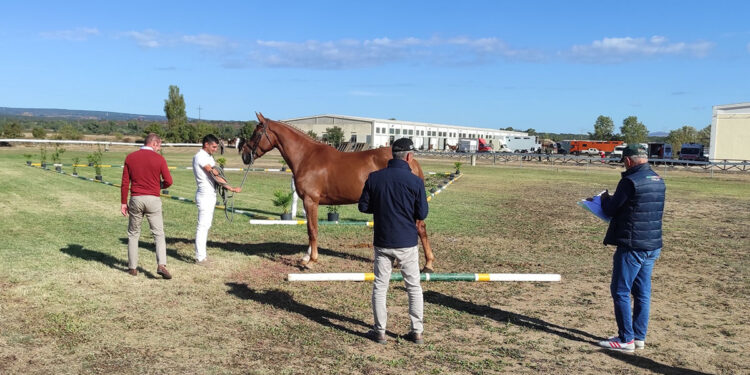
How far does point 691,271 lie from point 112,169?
30.3 m

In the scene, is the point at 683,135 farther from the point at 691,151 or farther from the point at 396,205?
the point at 396,205

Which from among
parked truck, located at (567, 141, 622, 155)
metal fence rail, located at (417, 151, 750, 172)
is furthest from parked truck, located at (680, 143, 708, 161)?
parked truck, located at (567, 141, 622, 155)

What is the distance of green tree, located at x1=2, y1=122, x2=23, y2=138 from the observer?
67594mm

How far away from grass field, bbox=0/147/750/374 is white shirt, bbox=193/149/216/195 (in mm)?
1173

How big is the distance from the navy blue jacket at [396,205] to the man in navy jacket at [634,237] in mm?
1933

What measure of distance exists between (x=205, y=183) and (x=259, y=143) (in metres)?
1.43

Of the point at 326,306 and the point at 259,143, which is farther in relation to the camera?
the point at 259,143

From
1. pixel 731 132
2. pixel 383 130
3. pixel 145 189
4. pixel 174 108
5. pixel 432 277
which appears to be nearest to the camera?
→ pixel 432 277

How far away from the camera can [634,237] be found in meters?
5.71

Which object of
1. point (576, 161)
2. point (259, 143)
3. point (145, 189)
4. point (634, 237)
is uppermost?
point (259, 143)

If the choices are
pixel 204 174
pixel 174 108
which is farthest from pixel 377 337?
pixel 174 108

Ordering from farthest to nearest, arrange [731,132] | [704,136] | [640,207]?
[704,136]
[731,132]
[640,207]

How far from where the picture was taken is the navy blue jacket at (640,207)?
5.67m

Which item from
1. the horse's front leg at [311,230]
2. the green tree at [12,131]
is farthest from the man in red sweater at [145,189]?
the green tree at [12,131]
